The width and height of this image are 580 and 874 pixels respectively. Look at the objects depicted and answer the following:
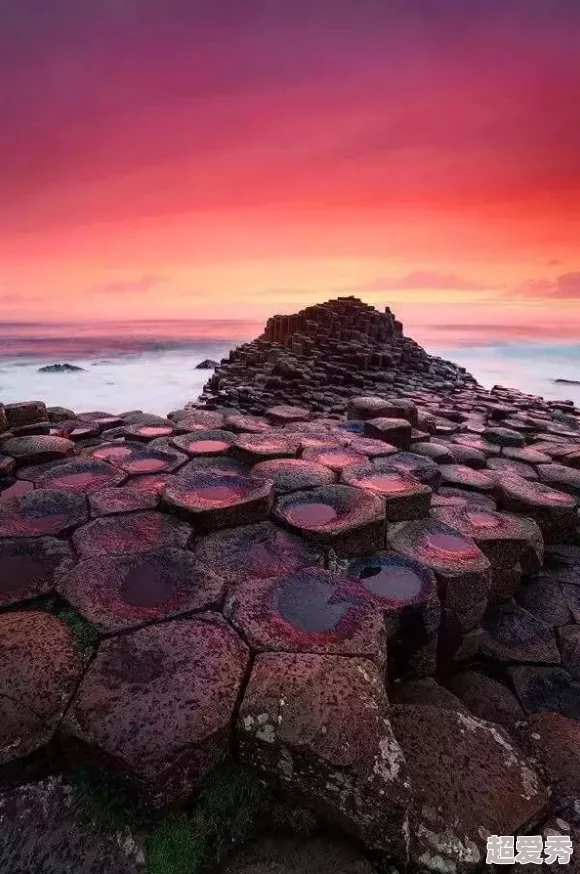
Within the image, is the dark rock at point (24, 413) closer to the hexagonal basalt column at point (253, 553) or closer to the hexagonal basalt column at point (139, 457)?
the hexagonal basalt column at point (139, 457)

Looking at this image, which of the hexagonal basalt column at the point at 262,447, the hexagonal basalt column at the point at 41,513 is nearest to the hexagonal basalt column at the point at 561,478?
the hexagonal basalt column at the point at 262,447

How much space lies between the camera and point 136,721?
1.94 metres

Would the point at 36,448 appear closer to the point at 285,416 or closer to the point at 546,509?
the point at 285,416

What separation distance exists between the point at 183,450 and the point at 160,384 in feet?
101

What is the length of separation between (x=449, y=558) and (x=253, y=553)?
4.44 feet

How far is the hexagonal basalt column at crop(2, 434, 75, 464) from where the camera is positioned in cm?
469

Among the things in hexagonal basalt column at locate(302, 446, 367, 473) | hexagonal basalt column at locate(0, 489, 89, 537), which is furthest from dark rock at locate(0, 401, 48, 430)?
hexagonal basalt column at locate(302, 446, 367, 473)

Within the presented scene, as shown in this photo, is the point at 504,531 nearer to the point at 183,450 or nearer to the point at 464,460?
the point at 464,460

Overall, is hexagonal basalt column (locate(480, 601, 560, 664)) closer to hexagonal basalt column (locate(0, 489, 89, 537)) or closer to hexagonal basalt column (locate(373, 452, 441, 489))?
hexagonal basalt column (locate(373, 452, 441, 489))

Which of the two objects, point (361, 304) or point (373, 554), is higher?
point (361, 304)

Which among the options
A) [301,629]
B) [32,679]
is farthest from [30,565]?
[301,629]

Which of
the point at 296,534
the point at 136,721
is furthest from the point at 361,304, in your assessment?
the point at 136,721

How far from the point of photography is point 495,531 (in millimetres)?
3895

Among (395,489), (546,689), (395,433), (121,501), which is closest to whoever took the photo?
(546,689)
